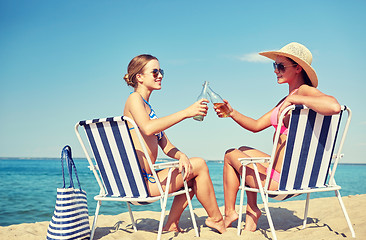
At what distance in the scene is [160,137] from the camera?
12.2 ft

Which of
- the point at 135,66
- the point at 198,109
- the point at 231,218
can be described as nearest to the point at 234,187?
the point at 231,218

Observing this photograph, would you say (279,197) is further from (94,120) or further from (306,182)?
(94,120)

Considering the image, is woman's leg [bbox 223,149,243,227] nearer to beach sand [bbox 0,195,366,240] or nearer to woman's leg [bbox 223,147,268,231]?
woman's leg [bbox 223,147,268,231]

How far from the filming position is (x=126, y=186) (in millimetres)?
3170

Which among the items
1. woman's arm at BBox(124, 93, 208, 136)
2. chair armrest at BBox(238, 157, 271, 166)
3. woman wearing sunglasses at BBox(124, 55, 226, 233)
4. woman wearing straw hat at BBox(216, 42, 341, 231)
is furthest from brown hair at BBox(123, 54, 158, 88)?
chair armrest at BBox(238, 157, 271, 166)

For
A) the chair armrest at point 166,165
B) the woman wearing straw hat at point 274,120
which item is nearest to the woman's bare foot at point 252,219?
the woman wearing straw hat at point 274,120

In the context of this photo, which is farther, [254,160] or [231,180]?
[231,180]

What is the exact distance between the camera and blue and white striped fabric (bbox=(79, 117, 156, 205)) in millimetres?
2984

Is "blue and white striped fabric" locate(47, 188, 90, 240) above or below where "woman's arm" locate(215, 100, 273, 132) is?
below

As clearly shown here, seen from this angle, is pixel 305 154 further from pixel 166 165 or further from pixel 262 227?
pixel 262 227

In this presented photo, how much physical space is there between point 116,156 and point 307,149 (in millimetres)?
1638

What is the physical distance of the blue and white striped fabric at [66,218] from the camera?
9.98 feet

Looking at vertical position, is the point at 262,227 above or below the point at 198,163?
below

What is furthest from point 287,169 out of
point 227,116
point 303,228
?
point 303,228
